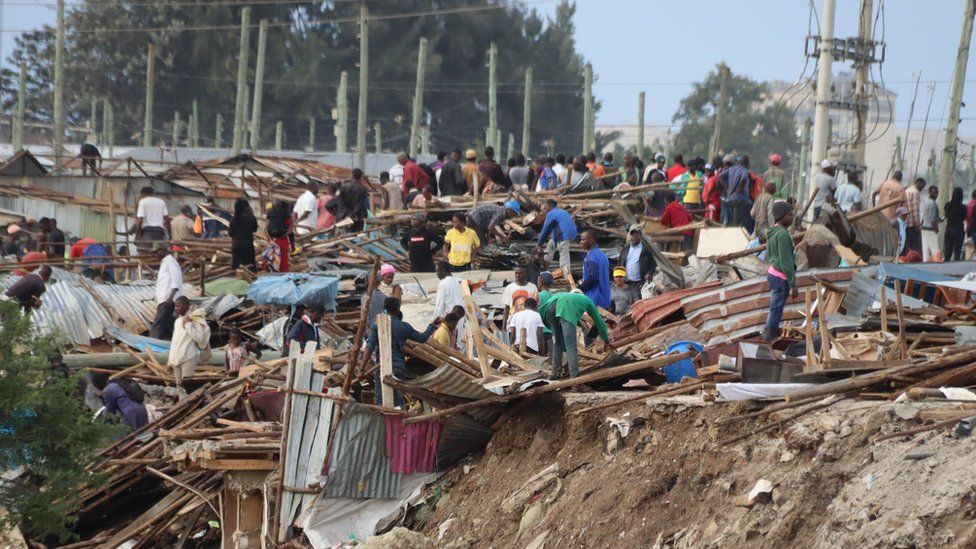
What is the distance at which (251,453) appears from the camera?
13.6m

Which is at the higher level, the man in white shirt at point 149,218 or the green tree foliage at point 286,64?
the green tree foliage at point 286,64

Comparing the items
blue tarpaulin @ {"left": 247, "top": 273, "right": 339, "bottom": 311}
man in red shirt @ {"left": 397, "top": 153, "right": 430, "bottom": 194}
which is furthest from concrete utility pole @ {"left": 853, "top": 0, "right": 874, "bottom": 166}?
blue tarpaulin @ {"left": 247, "top": 273, "right": 339, "bottom": 311}

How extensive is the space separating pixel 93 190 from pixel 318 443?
65.3ft

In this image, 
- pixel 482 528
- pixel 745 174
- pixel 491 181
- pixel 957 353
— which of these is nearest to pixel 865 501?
pixel 957 353

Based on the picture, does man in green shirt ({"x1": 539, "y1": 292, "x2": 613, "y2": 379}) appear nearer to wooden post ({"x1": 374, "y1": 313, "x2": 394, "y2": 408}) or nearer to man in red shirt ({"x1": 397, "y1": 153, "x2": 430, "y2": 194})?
wooden post ({"x1": 374, "y1": 313, "x2": 394, "y2": 408})

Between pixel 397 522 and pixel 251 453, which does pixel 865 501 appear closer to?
pixel 397 522

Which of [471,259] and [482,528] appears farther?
[471,259]

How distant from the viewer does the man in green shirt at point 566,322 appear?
12.5 meters

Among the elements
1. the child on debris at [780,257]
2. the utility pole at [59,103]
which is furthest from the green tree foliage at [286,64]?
the child on debris at [780,257]

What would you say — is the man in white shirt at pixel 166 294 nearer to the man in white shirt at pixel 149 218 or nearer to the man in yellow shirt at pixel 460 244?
the man in white shirt at pixel 149 218

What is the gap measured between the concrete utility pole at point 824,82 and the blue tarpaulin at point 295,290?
9618 millimetres

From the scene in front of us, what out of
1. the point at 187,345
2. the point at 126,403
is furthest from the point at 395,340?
the point at 187,345

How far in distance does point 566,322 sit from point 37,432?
15.8 ft

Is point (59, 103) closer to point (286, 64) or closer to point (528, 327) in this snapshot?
point (528, 327)
